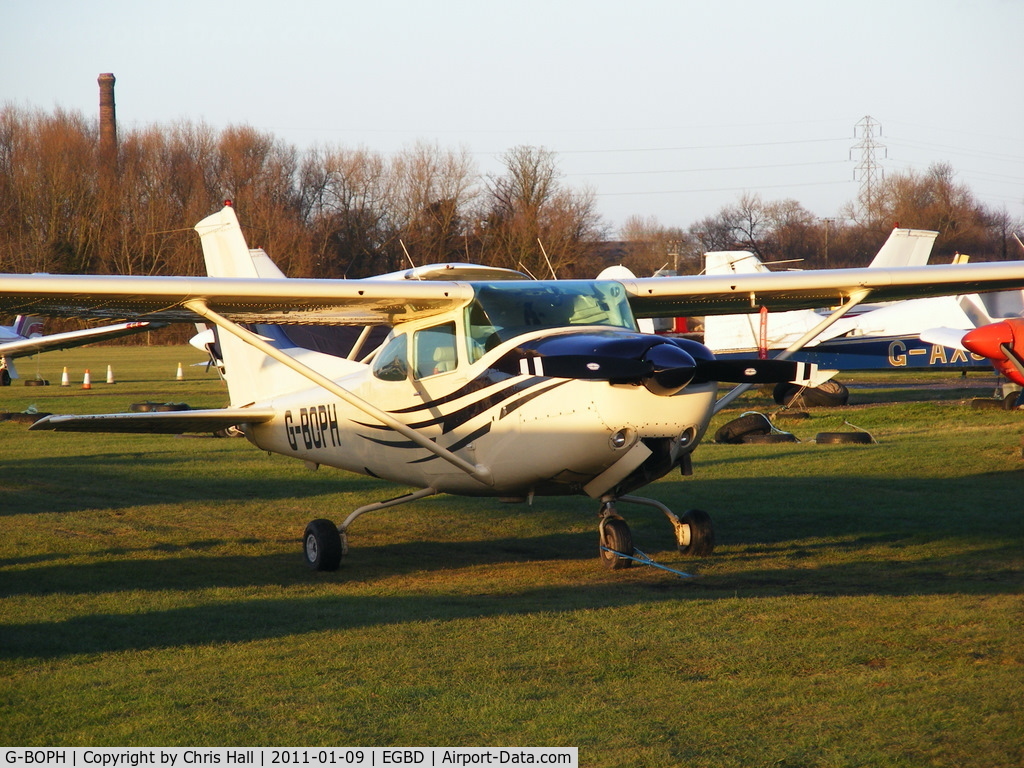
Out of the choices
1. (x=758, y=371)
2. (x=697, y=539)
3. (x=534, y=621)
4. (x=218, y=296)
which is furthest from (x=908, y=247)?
(x=534, y=621)

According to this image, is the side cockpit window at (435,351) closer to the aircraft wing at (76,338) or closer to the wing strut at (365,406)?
the wing strut at (365,406)

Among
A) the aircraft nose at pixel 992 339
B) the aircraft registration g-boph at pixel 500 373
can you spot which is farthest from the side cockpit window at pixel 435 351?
the aircraft nose at pixel 992 339

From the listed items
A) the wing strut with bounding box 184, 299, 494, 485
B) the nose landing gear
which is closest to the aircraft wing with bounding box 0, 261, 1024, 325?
the wing strut with bounding box 184, 299, 494, 485

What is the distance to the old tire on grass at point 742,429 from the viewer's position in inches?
660

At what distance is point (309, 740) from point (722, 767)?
5.40ft

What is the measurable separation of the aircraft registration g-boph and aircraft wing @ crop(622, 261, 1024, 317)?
0.02 meters

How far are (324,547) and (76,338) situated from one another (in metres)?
13.3

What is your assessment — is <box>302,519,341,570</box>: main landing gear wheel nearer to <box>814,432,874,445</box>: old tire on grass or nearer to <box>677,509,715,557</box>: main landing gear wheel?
<box>677,509,715,557</box>: main landing gear wheel

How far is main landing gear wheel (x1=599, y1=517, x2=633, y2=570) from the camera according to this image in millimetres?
8180

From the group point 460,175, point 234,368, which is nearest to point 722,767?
point 234,368

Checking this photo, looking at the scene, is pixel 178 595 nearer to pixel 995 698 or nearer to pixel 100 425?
pixel 100 425

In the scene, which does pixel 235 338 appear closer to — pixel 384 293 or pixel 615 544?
pixel 384 293

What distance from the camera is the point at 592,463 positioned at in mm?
7805

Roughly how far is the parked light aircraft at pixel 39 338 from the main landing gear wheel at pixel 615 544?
4.81m
